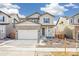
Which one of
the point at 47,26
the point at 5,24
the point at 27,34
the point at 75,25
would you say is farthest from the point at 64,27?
the point at 5,24

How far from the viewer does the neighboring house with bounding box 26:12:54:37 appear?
31.3 feet

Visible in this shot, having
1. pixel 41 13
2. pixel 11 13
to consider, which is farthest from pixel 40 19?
pixel 11 13

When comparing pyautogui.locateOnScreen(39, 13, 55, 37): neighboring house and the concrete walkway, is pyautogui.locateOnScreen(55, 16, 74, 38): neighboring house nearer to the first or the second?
pyautogui.locateOnScreen(39, 13, 55, 37): neighboring house

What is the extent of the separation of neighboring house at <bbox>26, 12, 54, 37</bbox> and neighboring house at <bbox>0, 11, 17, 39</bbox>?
→ 1.60 feet

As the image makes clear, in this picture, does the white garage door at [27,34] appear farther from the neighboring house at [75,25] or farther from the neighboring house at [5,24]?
the neighboring house at [75,25]

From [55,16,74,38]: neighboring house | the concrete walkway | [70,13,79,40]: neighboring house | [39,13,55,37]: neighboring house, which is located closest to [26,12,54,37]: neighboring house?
[39,13,55,37]: neighboring house

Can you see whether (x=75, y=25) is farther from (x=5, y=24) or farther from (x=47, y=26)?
Result: (x=5, y=24)

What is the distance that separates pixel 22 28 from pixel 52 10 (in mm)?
1006

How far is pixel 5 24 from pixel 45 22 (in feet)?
3.69

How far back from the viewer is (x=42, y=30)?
9.61 metres

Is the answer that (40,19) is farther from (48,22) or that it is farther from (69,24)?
(69,24)

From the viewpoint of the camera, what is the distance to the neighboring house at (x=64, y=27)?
372 inches

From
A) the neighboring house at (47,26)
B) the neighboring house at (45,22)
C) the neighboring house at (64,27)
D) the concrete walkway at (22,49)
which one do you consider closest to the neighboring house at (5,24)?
the concrete walkway at (22,49)

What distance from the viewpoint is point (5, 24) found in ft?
31.4
